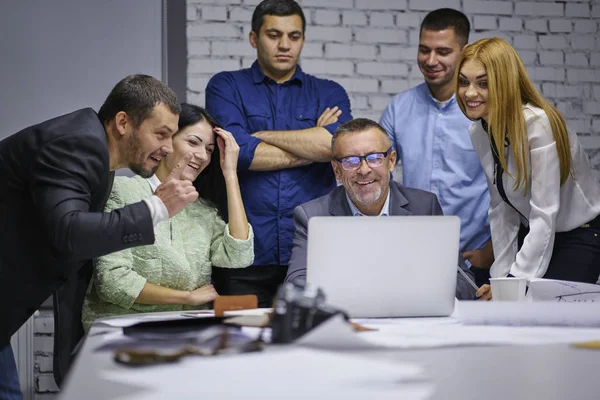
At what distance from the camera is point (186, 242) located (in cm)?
287

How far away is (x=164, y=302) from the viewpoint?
2717 mm

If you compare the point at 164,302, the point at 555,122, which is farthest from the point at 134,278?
the point at 555,122

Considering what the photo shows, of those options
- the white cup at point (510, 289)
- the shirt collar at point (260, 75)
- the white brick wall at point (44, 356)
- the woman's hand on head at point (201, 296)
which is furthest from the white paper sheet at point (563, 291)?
the white brick wall at point (44, 356)

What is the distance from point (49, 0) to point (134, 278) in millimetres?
1785

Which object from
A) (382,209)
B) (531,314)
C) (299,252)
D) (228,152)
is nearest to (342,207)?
(382,209)

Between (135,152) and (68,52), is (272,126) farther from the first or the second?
(68,52)

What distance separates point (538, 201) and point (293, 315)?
1512mm

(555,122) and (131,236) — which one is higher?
(555,122)

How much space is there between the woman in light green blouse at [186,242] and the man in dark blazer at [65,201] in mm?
476

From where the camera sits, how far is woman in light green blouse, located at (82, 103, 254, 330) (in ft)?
8.90

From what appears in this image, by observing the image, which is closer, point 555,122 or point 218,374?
point 218,374

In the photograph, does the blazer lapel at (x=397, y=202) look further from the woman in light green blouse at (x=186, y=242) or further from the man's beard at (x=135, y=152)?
the man's beard at (x=135, y=152)

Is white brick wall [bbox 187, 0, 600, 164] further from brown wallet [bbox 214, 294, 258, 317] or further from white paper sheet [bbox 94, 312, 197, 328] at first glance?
brown wallet [bbox 214, 294, 258, 317]

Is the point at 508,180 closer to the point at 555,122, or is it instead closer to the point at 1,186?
the point at 555,122
